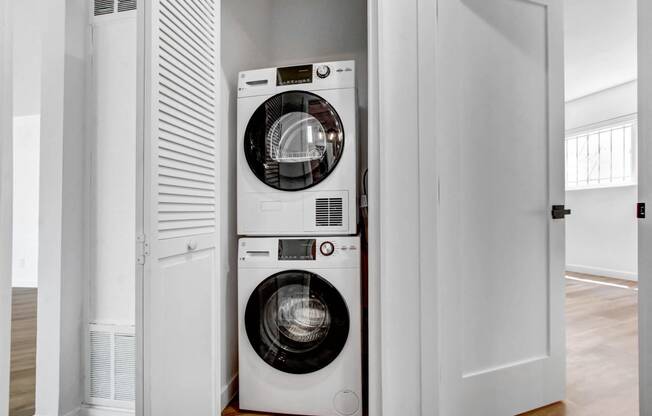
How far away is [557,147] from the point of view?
175 cm

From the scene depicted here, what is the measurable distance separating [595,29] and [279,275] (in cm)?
371

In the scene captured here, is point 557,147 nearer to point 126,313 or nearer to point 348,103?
point 348,103

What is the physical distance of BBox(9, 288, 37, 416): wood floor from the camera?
1.67m

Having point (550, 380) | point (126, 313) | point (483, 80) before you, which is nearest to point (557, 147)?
point (483, 80)

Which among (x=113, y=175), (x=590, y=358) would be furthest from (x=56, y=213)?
(x=590, y=358)

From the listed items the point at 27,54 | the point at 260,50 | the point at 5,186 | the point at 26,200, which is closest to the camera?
the point at 5,186

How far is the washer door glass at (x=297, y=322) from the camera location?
169 cm

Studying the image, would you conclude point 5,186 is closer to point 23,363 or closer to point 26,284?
point 23,363

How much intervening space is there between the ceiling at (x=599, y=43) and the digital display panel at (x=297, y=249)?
2952 millimetres

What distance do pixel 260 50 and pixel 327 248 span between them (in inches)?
55.1

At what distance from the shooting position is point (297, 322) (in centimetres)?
175

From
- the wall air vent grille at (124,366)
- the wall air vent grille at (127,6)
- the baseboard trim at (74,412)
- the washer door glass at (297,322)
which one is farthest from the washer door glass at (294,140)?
the baseboard trim at (74,412)

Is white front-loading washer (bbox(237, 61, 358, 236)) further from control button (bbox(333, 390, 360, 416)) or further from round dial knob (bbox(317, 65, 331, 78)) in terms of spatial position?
control button (bbox(333, 390, 360, 416))

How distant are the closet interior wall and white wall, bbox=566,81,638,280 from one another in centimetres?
427
